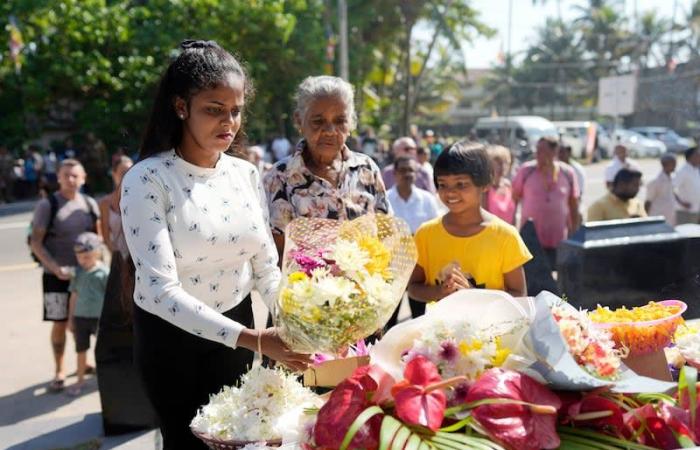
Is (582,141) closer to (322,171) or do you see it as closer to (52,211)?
(52,211)

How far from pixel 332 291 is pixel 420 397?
1.13 feet

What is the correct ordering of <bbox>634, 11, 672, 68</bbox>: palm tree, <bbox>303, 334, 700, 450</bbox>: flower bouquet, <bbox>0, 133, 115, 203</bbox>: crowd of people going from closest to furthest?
<bbox>303, 334, 700, 450</bbox>: flower bouquet
<bbox>0, 133, 115, 203</bbox>: crowd of people
<bbox>634, 11, 672, 68</bbox>: palm tree

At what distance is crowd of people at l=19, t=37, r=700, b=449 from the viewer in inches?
86.7

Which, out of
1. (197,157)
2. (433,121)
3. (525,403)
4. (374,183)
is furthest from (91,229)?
(433,121)

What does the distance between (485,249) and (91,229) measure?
3.64m

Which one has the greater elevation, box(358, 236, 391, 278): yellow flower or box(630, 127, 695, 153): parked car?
box(358, 236, 391, 278): yellow flower

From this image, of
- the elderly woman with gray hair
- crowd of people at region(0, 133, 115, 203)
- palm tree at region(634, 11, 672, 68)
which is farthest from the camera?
palm tree at region(634, 11, 672, 68)

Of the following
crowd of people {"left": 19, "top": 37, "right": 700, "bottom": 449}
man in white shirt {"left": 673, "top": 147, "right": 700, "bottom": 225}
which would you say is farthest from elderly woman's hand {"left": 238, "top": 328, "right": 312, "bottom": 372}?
man in white shirt {"left": 673, "top": 147, "right": 700, "bottom": 225}

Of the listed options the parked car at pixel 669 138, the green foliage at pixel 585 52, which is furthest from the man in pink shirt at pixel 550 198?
the green foliage at pixel 585 52

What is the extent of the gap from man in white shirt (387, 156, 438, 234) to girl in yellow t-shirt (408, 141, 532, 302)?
109 inches

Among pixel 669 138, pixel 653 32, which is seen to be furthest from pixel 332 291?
pixel 653 32

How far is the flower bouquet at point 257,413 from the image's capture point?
6.07 ft

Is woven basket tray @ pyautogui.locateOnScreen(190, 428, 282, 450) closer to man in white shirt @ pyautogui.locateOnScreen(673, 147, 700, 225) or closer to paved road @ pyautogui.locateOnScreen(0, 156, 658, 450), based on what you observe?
paved road @ pyautogui.locateOnScreen(0, 156, 658, 450)

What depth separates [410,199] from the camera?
20.1ft
